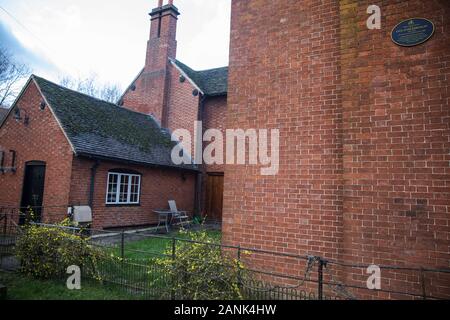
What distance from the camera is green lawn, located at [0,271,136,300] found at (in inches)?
178

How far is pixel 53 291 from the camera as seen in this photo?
477 centimetres

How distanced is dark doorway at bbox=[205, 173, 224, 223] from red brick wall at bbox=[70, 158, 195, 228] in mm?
874

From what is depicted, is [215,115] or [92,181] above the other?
[215,115]

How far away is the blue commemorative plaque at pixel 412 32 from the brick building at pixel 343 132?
0.26 feet

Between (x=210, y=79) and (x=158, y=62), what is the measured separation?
3.31 meters

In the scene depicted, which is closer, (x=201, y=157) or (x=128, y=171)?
(x=128, y=171)

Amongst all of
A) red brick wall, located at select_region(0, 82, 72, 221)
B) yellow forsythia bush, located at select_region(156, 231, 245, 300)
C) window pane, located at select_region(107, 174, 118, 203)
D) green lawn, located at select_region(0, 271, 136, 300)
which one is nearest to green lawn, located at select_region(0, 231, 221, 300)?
green lawn, located at select_region(0, 271, 136, 300)

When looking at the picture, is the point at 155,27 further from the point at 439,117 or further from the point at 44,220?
the point at 439,117

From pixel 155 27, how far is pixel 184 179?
987 centimetres

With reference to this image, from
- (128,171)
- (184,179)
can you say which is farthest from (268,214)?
(184,179)

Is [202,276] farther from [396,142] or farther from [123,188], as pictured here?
[123,188]

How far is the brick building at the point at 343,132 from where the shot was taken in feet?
12.3

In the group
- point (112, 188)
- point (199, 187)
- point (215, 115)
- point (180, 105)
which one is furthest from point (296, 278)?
point (180, 105)

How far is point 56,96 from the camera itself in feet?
36.5
